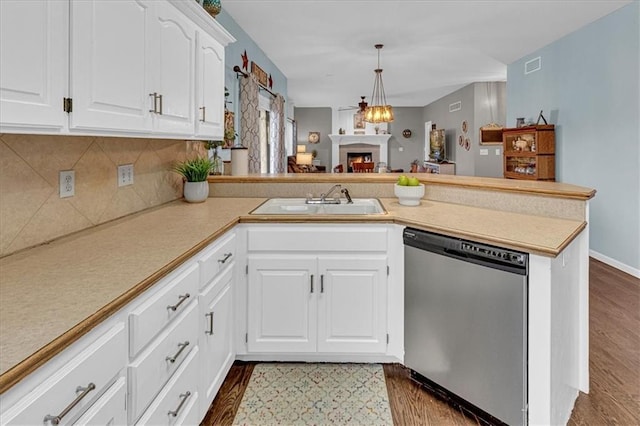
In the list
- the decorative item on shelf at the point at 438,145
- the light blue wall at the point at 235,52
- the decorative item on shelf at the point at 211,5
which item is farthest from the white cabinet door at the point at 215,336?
the decorative item on shelf at the point at 438,145

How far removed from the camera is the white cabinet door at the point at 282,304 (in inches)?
92.5

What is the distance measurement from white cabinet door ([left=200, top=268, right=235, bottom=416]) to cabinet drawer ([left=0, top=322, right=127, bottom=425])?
68 cm

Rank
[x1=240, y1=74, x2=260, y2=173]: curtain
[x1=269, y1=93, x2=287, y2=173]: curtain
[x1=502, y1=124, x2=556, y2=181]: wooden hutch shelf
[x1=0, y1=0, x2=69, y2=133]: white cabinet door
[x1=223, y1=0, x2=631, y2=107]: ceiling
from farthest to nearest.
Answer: [x1=269, y1=93, x2=287, y2=173]: curtain
[x1=502, y1=124, x2=556, y2=181]: wooden hutch shelf
[x1=240, y1=74, x2=260, y2=173]: curtain
[x1=223, y1=0, x2=631, y2=107]: ceiling
[x1=0, y1=0, x2=69, y2=133]: white cabinet door

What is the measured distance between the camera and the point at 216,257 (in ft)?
6.33

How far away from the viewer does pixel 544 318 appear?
1.67 meters

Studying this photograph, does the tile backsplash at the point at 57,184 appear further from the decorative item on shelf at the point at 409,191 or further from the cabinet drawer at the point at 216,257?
the decorative item on shelf at the point at 409,191

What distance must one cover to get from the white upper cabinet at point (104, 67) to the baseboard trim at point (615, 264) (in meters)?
4.38

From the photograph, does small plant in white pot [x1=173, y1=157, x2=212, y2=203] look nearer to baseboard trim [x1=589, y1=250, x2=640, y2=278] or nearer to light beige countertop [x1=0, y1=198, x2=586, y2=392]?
light beige countertop [x1=0, y1=198, x2=586, y2=392]

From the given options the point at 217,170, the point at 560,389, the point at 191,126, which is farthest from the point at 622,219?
the point at 191,126

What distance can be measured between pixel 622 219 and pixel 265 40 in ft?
14.9

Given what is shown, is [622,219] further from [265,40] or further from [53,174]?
[53,174]

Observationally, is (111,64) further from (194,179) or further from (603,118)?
(603,118)

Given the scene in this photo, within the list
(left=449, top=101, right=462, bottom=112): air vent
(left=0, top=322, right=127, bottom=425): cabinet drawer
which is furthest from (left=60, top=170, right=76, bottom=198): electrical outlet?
(left=449, top=101, right=462, bottom=112): air vent

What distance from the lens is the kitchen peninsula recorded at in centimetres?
94
